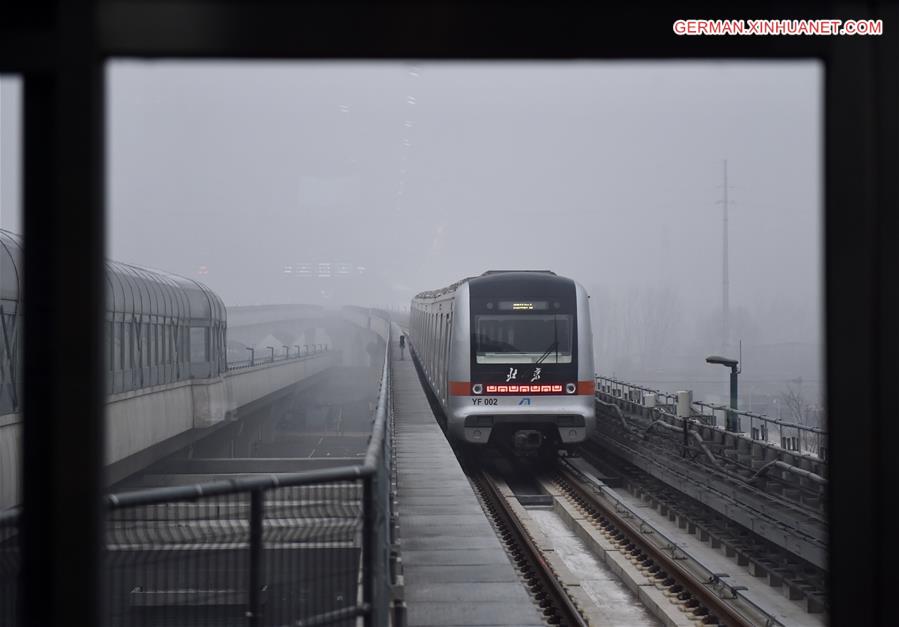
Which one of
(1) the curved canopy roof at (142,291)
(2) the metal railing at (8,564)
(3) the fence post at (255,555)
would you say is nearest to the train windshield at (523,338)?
(1) the curved canopy roof at (142,291)

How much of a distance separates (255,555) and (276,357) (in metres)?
42.0

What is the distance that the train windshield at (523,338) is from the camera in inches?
612

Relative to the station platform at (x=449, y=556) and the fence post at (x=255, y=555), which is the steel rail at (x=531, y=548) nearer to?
the station platform at (x=449, y=556)

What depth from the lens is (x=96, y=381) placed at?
2.44m

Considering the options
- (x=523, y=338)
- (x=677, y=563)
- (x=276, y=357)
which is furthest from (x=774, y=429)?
(x=276, y=357)

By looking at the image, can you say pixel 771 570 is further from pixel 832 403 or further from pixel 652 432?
pixel 832 403

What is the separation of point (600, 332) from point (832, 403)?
20667 mm

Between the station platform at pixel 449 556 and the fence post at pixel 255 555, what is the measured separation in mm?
2756

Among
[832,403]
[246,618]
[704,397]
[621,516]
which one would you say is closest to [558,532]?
[621,516]

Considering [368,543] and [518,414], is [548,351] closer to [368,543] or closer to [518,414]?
[518,414]

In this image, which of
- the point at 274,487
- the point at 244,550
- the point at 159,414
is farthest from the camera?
the point at 159,414

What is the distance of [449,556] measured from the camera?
8094 millimetres

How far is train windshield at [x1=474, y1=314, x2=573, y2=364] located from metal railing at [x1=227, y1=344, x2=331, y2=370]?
18.3m

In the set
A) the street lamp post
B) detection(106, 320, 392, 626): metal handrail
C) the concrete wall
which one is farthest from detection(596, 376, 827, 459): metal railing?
the concrete wall
